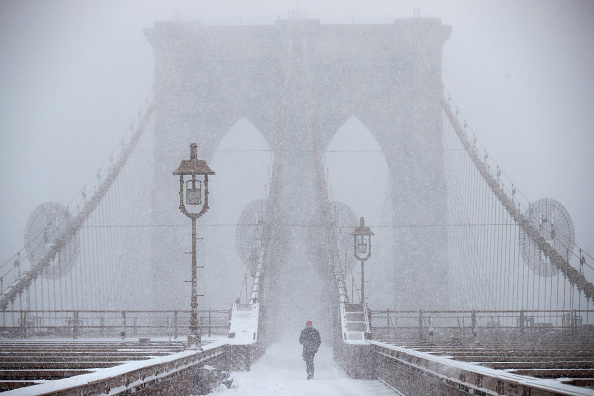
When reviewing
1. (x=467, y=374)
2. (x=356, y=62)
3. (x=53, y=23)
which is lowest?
(x=467, y=374)

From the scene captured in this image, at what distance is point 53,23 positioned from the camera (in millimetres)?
114250

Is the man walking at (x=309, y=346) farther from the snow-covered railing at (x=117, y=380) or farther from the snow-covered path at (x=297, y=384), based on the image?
the snow-covered railing at (x=117, y=380)

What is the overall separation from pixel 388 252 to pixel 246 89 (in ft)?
51.6

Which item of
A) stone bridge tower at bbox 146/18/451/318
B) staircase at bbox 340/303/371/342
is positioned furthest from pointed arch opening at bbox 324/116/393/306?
staircase at bbox 340/303/371/342

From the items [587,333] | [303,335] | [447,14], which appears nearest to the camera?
[303,335]

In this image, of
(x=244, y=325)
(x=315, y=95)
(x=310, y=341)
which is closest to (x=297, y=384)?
(x=310, y=341)

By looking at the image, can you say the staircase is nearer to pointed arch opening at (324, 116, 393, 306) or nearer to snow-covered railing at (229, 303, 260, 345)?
snow-covered railing at (229, 303, 260, 345)

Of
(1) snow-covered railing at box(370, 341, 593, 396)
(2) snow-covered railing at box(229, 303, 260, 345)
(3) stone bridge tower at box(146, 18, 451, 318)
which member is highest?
(3) stone bridge tower at box(146, 18, 451, 318)

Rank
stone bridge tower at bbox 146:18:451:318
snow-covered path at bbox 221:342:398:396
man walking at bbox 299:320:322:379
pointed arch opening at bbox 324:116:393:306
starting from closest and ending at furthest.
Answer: snow-covered path at bbox 221:342:398:396
man walking at bbox 299:320:322:379
stone bridge tower at bbox 146:18:451:318
pointed arch opening at bbox 324:116:393:306

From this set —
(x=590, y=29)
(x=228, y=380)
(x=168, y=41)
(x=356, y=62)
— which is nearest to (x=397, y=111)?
(x=356, y=62)

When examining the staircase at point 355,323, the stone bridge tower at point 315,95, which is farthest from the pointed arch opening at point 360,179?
the staircase at point 355,323

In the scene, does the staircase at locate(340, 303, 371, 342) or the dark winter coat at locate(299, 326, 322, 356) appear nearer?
the dark winter coat at locate(299, 326, 322, 356)

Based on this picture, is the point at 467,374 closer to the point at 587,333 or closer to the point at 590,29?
the point at 587,333

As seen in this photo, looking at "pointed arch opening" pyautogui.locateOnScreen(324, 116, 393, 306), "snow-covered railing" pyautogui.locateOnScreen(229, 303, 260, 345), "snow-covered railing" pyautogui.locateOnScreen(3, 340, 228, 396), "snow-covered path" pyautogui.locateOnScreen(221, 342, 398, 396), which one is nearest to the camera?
"snow-covered railing" pyautogui.locateOnScreen(3, 340, 228, 396)
